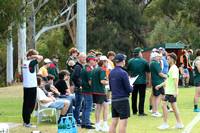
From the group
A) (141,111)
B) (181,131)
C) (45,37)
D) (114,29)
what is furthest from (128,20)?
(181,131)

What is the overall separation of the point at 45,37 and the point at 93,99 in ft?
150

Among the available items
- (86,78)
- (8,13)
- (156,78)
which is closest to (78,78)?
(86,78)

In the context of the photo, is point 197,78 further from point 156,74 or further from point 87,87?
point 87,87

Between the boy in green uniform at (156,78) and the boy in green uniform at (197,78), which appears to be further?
the boy in green uniform at (197,78)

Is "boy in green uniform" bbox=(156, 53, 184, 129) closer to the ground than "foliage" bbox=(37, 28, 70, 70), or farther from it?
closer to the ground

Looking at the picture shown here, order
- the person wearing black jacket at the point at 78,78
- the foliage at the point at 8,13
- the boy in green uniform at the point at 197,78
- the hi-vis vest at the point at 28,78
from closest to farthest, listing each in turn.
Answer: the hi-vis vest at the point at 28,78, the person wearing black jacket at the point at 78,78, the boy in green uniform at the point at 197,78, the foliage at the point at 8,13

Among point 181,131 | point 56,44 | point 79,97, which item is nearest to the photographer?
point 181,131

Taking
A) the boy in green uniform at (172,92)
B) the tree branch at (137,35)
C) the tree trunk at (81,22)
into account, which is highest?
the tree branch at (137,35)

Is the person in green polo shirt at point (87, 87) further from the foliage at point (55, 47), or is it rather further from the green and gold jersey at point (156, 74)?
the foliage at point (55, 47)

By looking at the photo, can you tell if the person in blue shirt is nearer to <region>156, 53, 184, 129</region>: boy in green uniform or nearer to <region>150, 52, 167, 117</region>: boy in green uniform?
<region>156, 53, 184, 129</region>: boy in green uniform

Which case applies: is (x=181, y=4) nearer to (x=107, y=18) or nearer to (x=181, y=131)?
(x=107, y=18)

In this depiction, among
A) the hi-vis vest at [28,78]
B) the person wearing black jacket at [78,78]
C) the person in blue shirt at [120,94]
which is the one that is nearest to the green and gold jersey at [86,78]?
the person wearing black jacket at [78,78]

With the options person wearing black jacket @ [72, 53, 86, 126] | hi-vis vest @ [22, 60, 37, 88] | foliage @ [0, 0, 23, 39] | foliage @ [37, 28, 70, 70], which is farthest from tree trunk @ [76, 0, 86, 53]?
foliage @ [37, 28, 70, 70]

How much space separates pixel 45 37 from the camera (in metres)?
55.2
